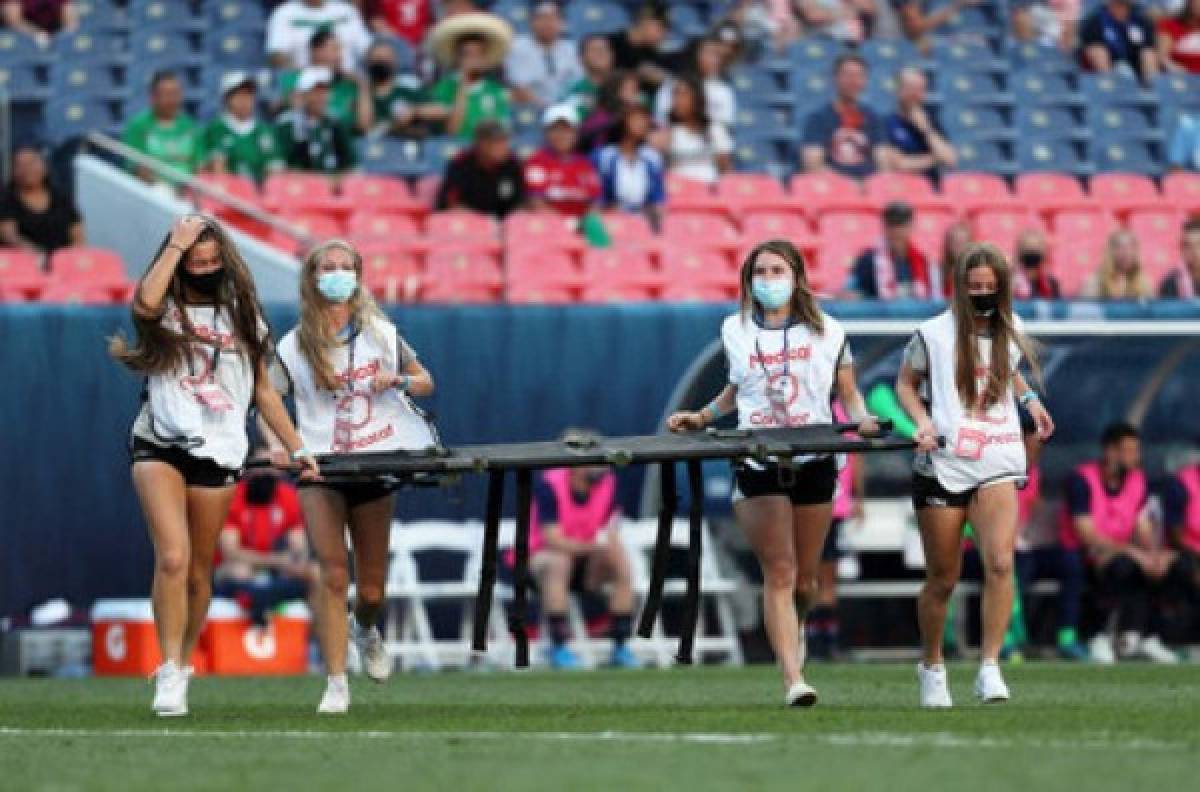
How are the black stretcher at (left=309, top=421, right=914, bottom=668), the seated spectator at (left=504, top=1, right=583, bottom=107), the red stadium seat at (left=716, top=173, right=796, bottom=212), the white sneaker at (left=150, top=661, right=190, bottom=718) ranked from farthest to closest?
the seated spectator at (left=504, top=1, right=583, bottom=107) → the red stadium seat at (left=716, top=173, right=796, bottom=212) → the white sneaker at (left=150, top=661, right=190, bottom=718) → the black stretcher at (left=309, top=421, right=914, bottom=668)

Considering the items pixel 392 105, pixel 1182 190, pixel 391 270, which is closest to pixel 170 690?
pixel 391 270

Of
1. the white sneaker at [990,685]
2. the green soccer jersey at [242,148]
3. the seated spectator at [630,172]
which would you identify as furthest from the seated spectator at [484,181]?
the white sneaker at [990,685]

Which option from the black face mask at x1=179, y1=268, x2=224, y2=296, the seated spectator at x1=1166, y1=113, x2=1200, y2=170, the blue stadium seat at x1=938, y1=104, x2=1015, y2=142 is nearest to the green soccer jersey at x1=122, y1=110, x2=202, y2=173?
the blue stadium seat at x1=938, y1=104, x2=1015, y2=142

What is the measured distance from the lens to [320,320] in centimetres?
1301

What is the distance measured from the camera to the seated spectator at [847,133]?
2516 cm

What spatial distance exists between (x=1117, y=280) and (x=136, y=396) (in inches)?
248

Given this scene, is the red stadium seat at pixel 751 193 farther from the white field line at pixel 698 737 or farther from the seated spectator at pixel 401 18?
the white field line at pixel 698 737

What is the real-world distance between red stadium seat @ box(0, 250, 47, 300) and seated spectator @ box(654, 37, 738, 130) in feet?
18.2

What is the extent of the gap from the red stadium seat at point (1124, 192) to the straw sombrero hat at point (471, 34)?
466 cm

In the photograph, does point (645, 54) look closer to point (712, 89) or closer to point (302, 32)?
point (712, 89)

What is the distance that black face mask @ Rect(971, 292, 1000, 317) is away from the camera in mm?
12641

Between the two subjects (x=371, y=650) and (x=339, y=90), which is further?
(x=339, y=90)

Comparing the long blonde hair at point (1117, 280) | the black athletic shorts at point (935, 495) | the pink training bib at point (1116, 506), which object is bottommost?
the pink training bib at point (1116, 506)

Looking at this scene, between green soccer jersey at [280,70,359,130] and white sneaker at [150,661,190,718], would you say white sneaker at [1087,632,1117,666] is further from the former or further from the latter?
white sneaker at [150,661,190,718]
